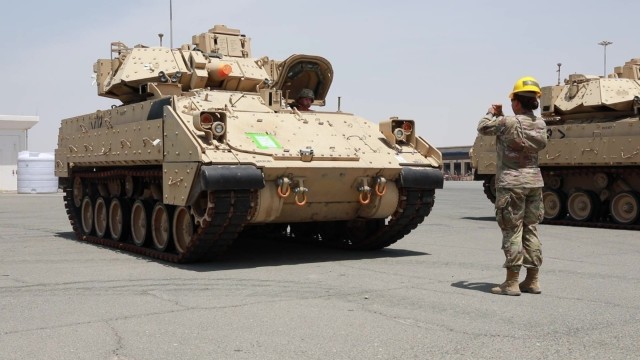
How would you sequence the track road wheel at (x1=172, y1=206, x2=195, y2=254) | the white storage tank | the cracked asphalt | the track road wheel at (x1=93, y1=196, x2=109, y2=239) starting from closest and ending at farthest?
1. the cracked asphalt
2. the track road wheel at (x1=172, y1=206, x2=195, y2=254)
3. the track road wheel at (x1=93, y1=196, x2=109, y2=239)
4. the white storage tank

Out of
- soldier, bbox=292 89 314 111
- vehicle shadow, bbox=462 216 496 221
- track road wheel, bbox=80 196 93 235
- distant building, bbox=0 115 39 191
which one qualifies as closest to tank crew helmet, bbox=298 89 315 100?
soldier, bbox=292 89 314 111

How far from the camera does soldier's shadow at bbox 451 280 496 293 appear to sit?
8523mm

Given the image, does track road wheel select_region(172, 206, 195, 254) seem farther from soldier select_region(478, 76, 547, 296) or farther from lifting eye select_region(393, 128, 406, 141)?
soldier select_region(478, 76, 547, 296)

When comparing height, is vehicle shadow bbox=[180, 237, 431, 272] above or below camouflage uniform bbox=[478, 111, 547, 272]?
below

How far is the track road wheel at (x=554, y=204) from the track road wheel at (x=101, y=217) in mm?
10122

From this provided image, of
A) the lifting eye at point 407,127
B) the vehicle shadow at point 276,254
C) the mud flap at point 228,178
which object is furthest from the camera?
the lifting eye at point 407,127

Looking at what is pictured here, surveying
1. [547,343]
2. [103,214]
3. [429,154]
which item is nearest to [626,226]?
[429,154]

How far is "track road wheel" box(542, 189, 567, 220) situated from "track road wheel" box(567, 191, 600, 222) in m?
0.17

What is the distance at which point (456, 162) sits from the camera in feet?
248

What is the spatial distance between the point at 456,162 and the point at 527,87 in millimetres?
68256

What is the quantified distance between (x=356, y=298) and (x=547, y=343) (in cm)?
234

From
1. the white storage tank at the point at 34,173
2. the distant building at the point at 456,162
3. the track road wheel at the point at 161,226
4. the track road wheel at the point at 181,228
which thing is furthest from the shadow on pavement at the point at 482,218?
the distant building at the point at 456,162

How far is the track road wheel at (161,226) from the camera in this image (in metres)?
11.6

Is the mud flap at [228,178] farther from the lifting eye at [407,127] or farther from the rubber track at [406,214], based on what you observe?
the lifting eye at [407,127]
